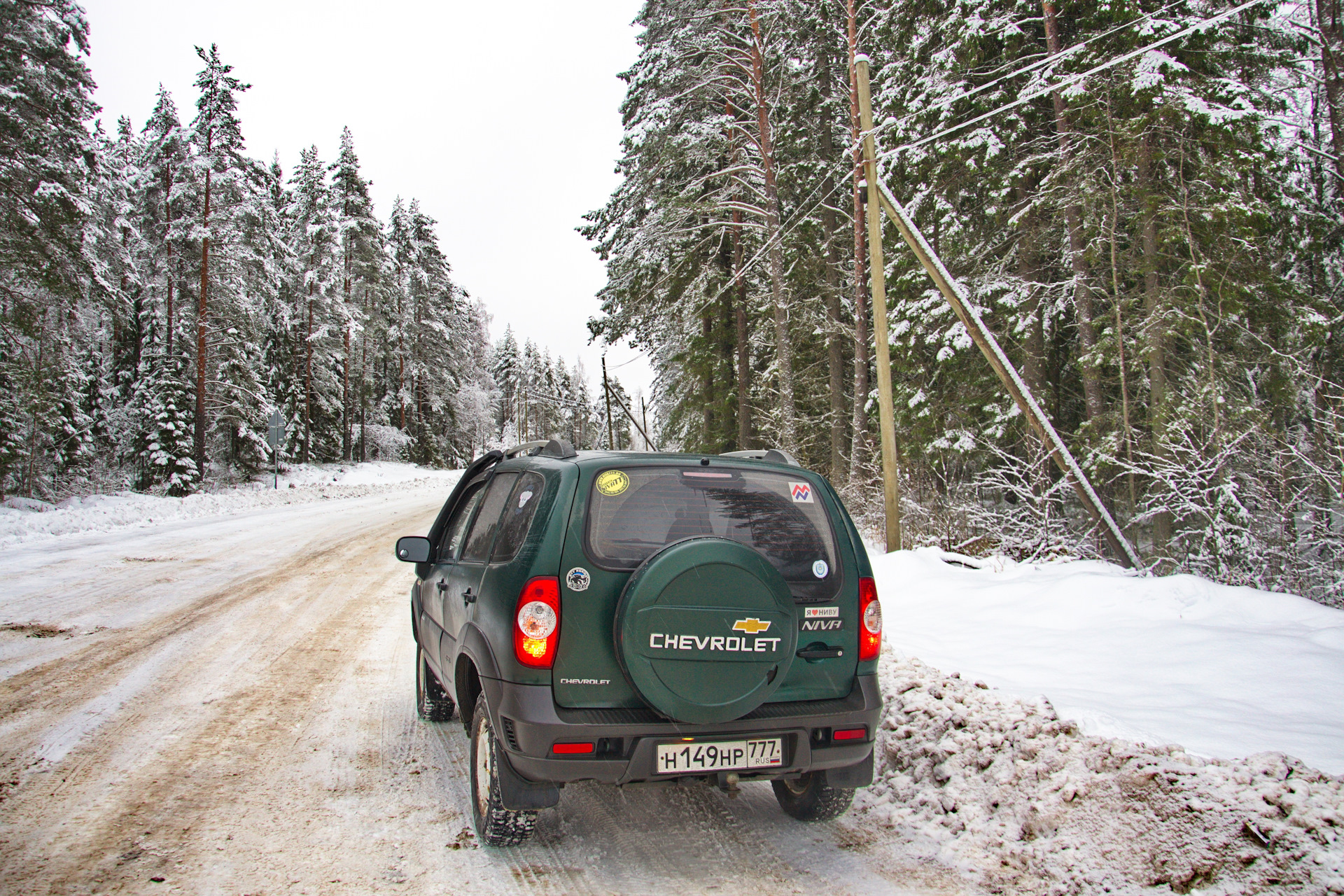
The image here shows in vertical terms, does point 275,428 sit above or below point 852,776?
above

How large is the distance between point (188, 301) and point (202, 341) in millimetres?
3089

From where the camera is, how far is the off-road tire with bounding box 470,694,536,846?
3.11m

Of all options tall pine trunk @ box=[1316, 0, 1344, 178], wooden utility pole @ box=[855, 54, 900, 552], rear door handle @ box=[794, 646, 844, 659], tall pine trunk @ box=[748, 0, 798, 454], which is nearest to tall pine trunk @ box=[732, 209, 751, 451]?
tall pine trunk @ box=[748, 0, 798, 454]

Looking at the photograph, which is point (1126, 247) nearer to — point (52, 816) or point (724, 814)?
point (724, 814)

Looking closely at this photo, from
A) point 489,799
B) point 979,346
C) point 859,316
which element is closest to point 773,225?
point 859,316

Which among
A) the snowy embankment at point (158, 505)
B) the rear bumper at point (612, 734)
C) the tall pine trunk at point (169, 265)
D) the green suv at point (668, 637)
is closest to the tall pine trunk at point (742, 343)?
the snowy embankment at point (158, 505)

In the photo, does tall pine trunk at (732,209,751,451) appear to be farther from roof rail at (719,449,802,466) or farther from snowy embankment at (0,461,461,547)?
roof rail at (719,449,802,466)

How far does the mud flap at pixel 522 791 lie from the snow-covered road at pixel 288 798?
29 cm

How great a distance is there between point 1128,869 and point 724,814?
175 cm

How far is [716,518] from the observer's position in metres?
3.29

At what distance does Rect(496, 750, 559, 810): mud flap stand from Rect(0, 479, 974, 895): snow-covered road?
29cm

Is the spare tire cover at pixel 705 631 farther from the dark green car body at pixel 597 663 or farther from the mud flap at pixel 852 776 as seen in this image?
the mud flap at pixel 852 776

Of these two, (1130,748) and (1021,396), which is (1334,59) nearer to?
(1021,396)

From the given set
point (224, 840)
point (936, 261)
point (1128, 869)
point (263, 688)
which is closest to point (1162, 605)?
point (1128, 869)
